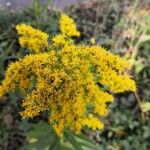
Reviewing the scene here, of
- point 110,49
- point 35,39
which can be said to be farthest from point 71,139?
point 110,49

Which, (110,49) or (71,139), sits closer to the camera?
(71,139)

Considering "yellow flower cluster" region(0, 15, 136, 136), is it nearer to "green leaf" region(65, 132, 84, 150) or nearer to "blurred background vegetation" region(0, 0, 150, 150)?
"green leaf" region(65, 132, 84, 150)

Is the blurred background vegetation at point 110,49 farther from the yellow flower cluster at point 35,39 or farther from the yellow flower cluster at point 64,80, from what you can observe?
the yellow flower cluster at point 64,80

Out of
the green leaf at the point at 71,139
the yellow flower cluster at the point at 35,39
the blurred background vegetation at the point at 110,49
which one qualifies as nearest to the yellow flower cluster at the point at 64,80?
the yellow flower cluster at the point at 35,39

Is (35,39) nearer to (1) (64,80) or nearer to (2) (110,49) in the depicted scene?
(1) (64,80)

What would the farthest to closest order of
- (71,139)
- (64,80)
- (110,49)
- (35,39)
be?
(110,49)
(71,139)
(35,39)
(64,80)

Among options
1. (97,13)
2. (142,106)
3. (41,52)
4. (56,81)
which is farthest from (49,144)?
(97,13)

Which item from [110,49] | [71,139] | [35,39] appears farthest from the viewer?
[110,49]

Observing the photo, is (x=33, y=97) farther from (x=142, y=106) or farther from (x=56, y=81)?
(x=142, y=106)
